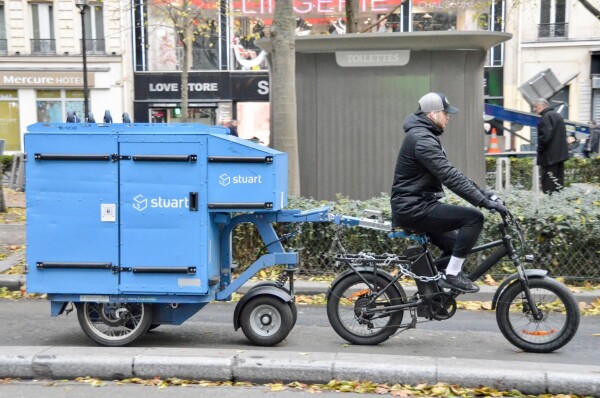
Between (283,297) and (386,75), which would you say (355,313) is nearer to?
(283,297)

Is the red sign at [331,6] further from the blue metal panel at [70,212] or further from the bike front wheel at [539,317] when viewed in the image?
the bike front wheel at [539,317]

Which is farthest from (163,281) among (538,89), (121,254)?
(538,89)

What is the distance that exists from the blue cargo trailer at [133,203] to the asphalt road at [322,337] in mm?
691

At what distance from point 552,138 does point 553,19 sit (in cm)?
2175

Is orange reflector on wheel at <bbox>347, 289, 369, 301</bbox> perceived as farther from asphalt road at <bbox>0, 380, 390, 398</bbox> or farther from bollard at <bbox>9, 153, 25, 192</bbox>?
bollard at <bbox>9, 153, 25, 192</bbox>

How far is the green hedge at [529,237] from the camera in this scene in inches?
301

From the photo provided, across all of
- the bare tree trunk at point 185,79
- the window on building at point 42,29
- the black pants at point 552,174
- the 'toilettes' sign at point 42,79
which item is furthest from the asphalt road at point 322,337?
the window on building at point 42,29

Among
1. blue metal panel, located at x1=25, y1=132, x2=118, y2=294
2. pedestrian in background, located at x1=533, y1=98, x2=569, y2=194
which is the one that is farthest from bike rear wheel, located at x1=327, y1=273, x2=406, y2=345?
pedestrian in background, located at x1=533, y1=98, x2=569, y2=194

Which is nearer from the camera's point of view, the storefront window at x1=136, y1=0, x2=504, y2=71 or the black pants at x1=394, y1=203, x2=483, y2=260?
the black pants at x1=394, y1=203, x2=483, y2=260

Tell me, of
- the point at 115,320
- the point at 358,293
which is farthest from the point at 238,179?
the point at 115,320

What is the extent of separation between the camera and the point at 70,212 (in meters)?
5.59

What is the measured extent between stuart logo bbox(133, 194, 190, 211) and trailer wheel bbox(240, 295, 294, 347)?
3.27ft

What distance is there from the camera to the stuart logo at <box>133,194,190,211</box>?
553 cm

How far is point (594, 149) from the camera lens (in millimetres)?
18781
